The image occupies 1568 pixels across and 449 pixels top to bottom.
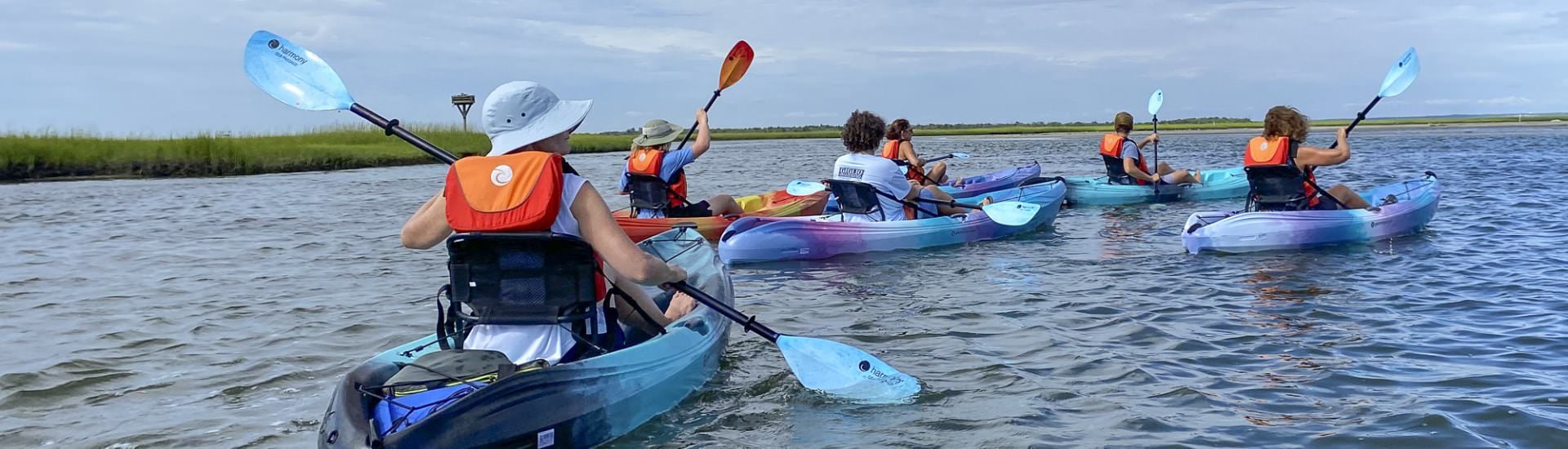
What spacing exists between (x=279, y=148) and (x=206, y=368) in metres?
23.8

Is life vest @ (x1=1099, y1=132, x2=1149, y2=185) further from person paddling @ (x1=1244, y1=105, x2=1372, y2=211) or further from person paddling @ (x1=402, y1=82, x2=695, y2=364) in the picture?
person paddling @ (x1=402, y1=82, x2=695, y2=364)

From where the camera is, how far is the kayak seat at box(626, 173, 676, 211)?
9.91 m

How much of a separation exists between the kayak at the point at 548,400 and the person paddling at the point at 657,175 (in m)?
4.91

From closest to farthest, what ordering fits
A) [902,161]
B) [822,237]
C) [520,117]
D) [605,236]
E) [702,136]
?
[605,236], [520,117], [702,136], [822,237], [902,161]

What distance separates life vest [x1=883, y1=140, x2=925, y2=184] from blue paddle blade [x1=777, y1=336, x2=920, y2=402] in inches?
287

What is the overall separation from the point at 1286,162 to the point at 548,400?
702cm

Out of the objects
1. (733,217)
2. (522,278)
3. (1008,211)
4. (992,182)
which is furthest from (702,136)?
(992,182)

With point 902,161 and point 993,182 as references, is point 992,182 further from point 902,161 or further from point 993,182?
point 902,161

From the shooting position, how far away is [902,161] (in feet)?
39.7

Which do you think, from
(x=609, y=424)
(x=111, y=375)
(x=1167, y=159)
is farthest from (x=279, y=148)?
(x=609, y=424)

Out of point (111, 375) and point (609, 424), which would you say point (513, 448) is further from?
point (111, 375)

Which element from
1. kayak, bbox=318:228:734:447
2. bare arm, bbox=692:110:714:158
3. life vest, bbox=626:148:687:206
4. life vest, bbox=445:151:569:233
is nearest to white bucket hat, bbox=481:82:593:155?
life vest, bbox=445:151:569:233

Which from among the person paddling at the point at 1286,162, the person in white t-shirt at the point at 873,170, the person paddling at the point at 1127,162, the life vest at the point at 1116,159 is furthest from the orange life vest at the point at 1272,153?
the life vest at the point at 1116,159

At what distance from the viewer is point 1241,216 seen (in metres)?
9.04
